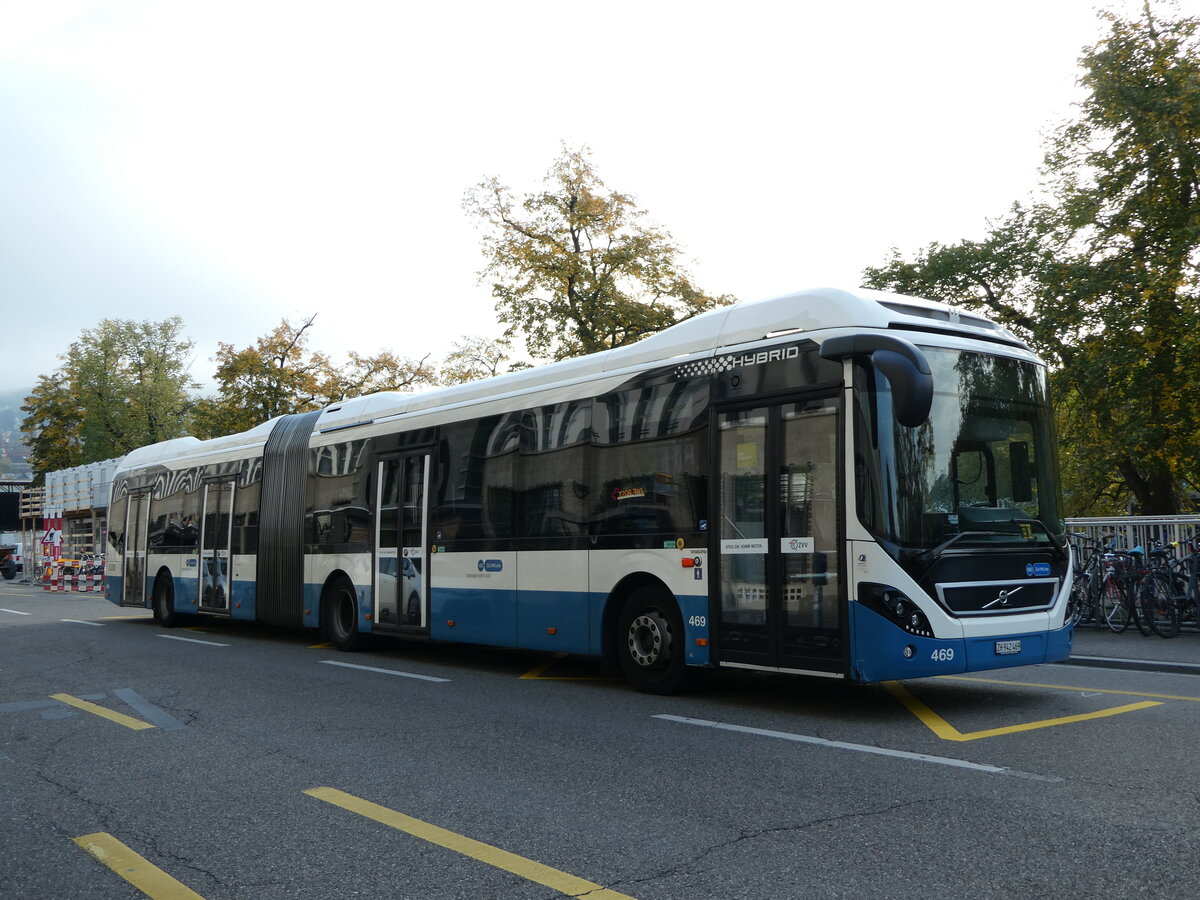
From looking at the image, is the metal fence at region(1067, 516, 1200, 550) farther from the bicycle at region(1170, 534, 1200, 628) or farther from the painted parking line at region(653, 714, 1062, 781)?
the painted parking line at region(653, 714, 1062, 781)

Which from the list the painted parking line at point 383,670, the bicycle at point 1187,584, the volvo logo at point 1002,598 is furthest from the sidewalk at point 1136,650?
the painted parking line at point 383,670

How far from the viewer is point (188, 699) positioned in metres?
9.67

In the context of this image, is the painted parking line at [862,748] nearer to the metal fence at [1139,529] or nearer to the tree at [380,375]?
the metal fence at [1139,529]

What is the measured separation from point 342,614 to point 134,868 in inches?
385

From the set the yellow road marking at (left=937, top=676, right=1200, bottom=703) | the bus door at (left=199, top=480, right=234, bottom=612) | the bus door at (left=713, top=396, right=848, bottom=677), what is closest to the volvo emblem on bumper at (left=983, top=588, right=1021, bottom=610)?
the bus door at (left=713, top=396, right=848, bottom=677)

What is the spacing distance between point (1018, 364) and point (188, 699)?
7849 millimetres

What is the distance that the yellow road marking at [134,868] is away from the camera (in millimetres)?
4254

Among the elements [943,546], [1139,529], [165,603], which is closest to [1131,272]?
[1139,529]

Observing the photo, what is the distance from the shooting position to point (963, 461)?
7961 mm

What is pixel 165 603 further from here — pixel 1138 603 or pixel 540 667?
pixel 1138 603

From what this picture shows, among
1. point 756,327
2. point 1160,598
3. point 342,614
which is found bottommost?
point 342,614

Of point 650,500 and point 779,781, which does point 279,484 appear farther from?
point 779,781

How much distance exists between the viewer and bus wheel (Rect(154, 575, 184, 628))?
19.3 m

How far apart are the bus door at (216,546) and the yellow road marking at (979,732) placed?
11955mm
